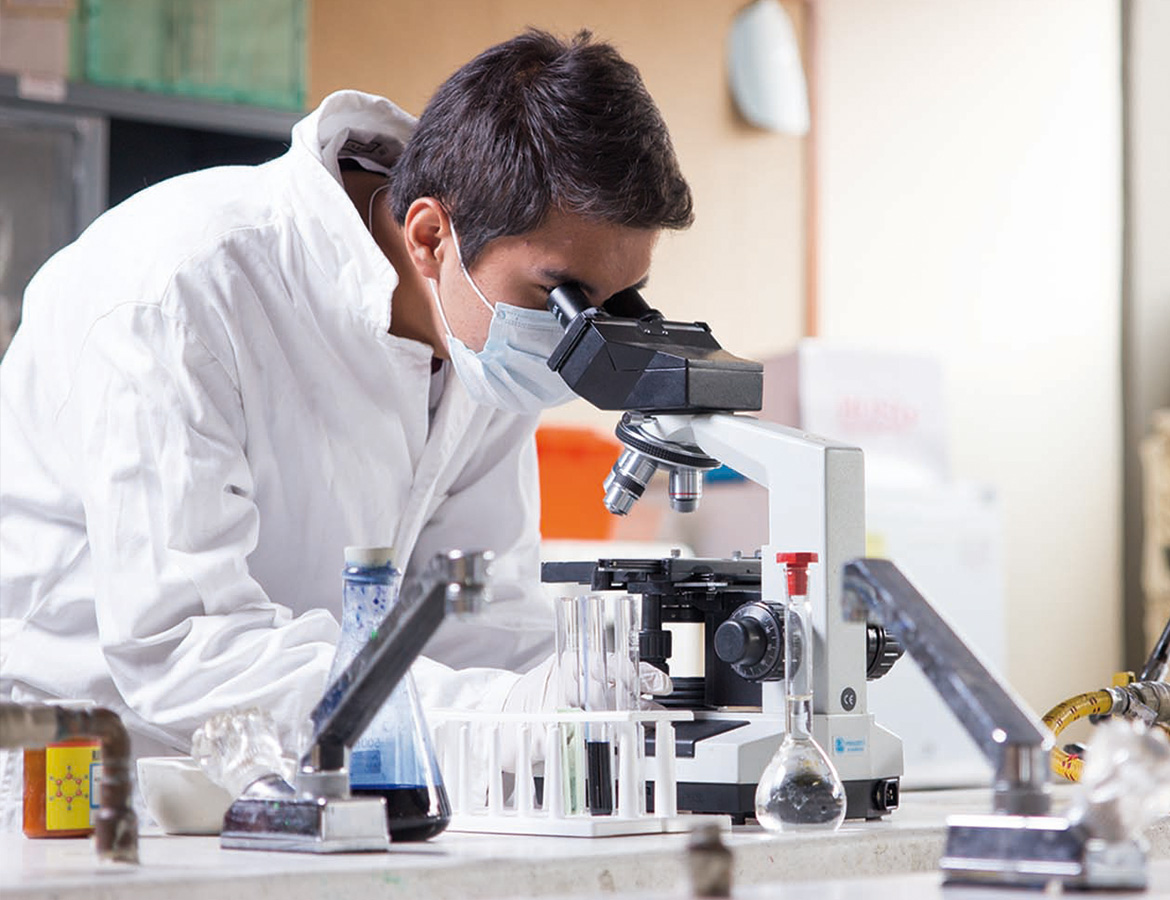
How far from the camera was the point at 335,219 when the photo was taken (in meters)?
1.68

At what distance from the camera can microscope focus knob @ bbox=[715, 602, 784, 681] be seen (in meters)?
1.23

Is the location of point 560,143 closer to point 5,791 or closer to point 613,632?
point 613,632

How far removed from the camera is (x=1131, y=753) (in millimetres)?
830

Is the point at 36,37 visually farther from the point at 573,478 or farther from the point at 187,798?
the point at 187,798

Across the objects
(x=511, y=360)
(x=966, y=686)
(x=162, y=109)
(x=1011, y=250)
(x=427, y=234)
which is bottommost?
(x=966, y=686)

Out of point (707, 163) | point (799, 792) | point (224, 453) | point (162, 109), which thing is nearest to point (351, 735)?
point (799, 792)

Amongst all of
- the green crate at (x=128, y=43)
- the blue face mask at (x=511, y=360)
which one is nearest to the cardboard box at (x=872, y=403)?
the green crate at (x=128, y=43)

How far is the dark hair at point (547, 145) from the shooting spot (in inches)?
60.6

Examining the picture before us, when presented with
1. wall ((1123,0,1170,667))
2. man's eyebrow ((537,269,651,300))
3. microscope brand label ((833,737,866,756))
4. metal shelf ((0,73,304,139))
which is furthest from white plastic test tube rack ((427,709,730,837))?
wall ((1123,0,1170,667))

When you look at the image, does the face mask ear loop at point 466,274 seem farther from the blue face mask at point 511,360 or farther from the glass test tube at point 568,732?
the glass test tube at point 568,732

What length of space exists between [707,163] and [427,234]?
8.79 ft

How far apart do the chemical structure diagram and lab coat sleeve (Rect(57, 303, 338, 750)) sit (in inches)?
7.4

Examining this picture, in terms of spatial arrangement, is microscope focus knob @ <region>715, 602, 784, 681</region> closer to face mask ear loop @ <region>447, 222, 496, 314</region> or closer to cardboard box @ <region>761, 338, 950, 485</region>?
face mask ear loop @ <region>447, 222, 496, 314</region>

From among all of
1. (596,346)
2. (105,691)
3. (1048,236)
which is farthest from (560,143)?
(1048,236)
